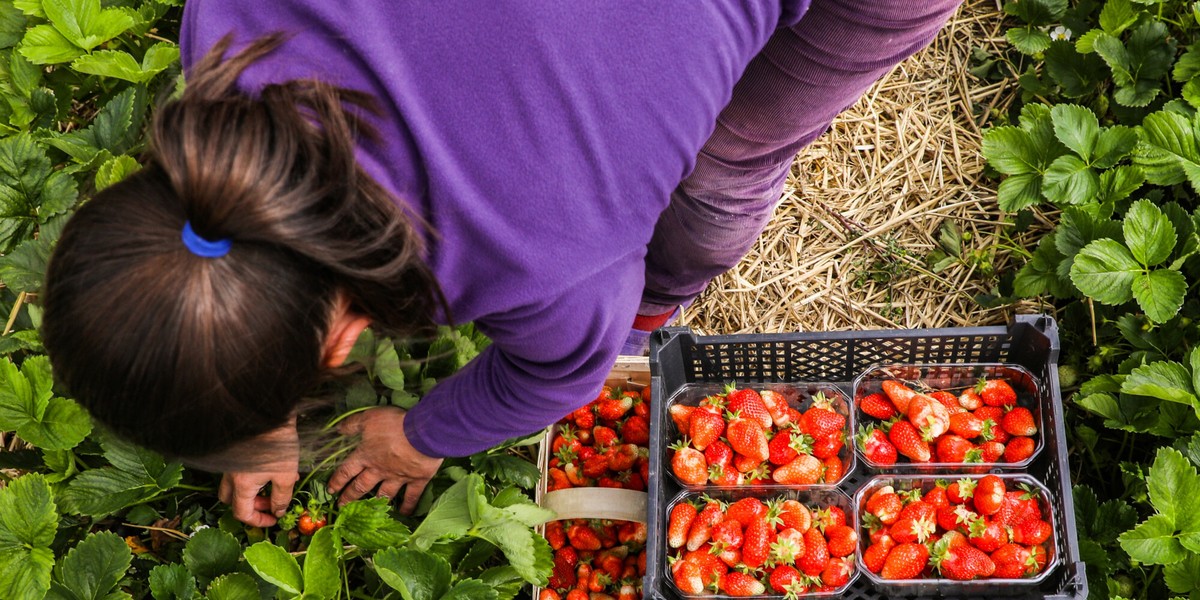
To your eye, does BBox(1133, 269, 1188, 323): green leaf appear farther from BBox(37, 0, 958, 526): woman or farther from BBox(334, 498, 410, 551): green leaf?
BBox(334, 498, 410, 551): green leaf

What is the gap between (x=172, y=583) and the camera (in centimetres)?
136

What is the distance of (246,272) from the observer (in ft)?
2.33

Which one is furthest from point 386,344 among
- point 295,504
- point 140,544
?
point 140,544

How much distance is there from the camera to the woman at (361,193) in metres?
0.71

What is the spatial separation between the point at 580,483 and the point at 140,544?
731 mm

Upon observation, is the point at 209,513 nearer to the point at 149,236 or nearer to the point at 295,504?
the point at 295,504

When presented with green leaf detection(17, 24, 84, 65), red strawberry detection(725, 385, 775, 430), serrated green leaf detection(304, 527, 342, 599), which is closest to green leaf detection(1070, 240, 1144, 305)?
red strawberry detection(725, 385, 775, 430)

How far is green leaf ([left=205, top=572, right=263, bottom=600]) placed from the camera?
1.31 m

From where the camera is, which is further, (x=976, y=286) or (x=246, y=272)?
(x=976, y=286)

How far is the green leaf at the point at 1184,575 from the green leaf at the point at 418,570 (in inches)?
43.4

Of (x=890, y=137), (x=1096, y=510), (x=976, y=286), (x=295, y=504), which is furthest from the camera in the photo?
(x=890, y=137)

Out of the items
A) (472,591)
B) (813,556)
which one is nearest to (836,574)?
(813,556)

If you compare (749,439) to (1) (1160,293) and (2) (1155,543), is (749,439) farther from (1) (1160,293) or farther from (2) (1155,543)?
(1) (1160,293)

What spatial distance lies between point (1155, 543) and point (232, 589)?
1339 millimetres
